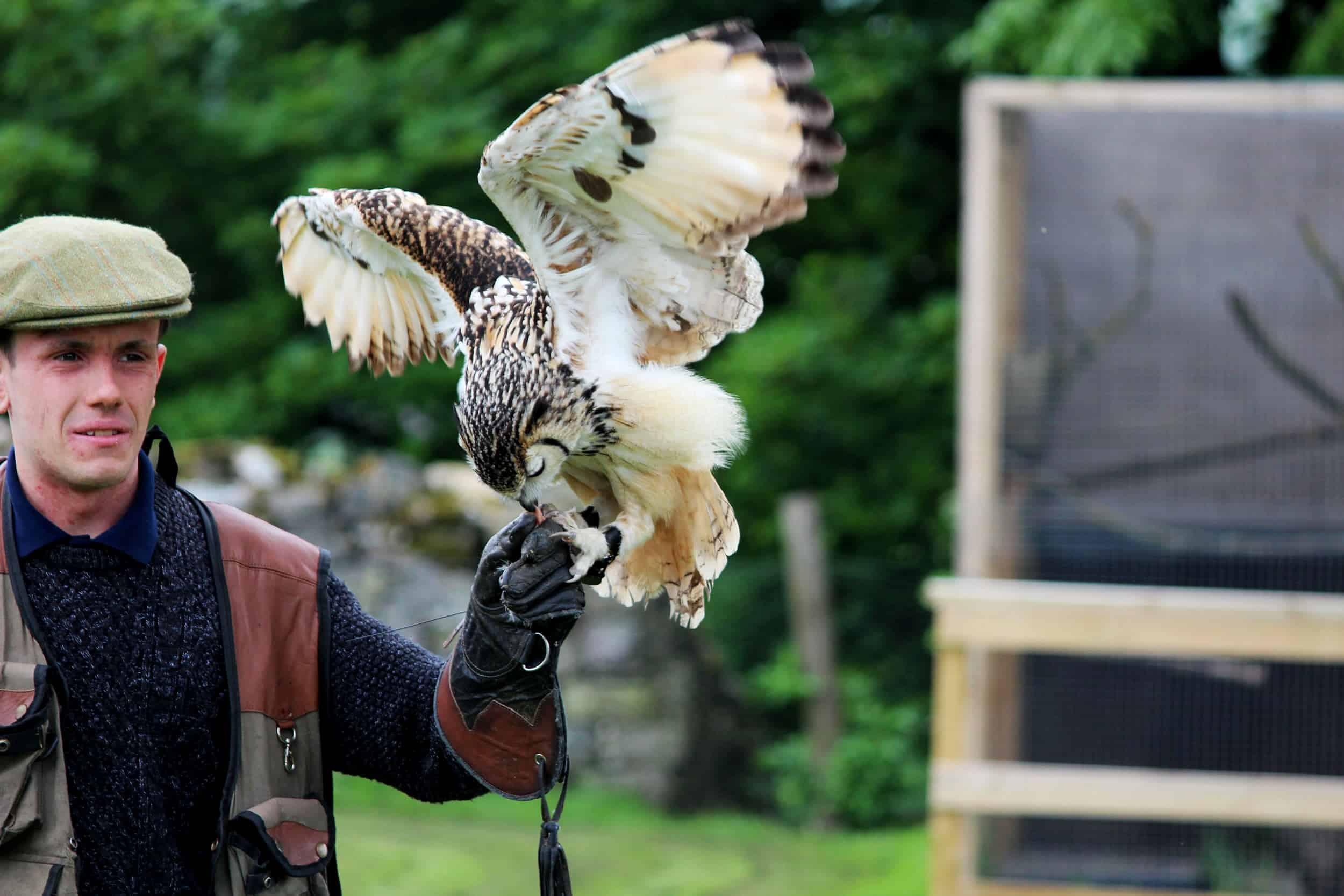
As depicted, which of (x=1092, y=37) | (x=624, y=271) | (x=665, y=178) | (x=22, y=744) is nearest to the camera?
(x=22, y=744)

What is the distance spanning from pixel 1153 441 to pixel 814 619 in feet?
8.44

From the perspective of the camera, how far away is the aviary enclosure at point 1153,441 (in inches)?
155

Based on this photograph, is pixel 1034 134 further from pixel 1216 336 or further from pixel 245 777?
pixel 245 777

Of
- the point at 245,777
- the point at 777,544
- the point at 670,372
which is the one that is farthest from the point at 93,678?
the point at 777,544

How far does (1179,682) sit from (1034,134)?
5.22 feet

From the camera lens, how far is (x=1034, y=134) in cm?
412

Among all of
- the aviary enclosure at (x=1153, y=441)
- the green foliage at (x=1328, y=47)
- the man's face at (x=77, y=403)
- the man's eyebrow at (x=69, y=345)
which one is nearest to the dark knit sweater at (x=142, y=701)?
the man's face at (x=77, y=403)

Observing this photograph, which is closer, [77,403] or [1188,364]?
[77,403]

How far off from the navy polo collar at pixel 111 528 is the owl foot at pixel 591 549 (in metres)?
0.55

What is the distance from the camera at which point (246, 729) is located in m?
1.87

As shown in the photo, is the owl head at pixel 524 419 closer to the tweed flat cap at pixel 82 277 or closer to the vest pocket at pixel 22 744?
the tweed flat cap at pixel 82 277

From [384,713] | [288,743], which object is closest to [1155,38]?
[384,713]

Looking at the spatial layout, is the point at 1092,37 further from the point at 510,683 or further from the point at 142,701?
the point at 142,701

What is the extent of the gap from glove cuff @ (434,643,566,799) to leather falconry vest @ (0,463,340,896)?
176mm
